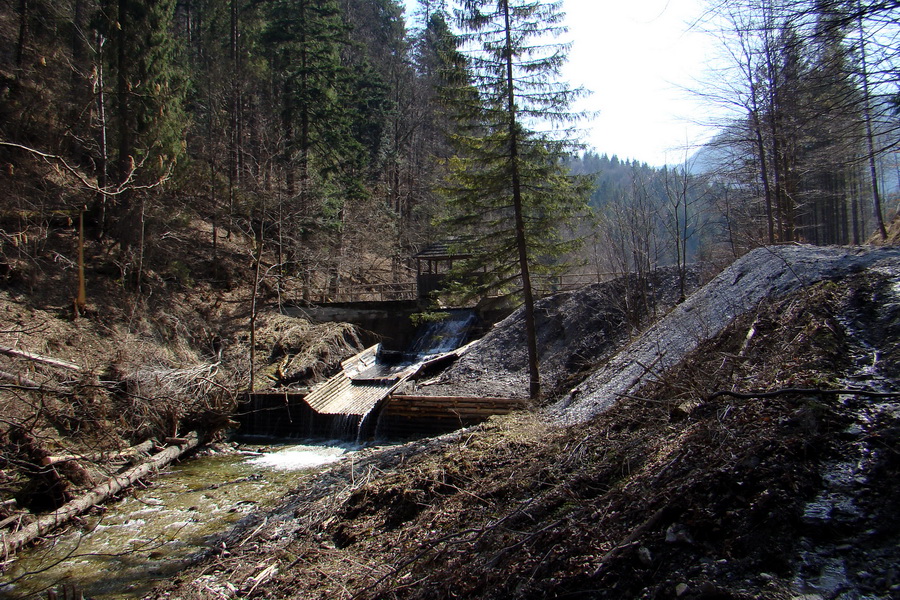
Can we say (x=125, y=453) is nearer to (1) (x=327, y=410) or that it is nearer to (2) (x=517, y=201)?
(1) (x=327, y=410)

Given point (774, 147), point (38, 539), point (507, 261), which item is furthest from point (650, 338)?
point (38, 539)

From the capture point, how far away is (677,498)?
2.95m

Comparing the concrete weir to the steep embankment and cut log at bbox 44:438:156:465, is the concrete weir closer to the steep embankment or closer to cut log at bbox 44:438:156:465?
cut log at bbox 44:438:156:465

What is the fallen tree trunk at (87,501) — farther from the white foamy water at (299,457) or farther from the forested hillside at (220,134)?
the forested hillside at (220,134)

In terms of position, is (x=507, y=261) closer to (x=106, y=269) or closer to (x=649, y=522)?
(x=649, y=522)

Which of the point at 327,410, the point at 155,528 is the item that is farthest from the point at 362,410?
the point at 155,528

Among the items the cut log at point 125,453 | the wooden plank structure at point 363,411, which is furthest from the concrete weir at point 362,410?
the cut log at point 125,453

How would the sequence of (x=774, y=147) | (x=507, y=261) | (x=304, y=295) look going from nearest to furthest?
(x=507, y=261) → (x=774, y=147) → (x=304, y=295)

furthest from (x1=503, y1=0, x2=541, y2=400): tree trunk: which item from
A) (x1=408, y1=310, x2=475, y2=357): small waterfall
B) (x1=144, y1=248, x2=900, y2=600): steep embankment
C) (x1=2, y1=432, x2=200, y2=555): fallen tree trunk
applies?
(x1=408, y1=310, x2=475, y2=357): small waterfall

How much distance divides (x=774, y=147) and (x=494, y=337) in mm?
9688

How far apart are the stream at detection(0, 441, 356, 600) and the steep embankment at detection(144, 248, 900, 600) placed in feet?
3.89

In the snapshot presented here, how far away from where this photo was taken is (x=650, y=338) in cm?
988

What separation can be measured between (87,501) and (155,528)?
1420 millimetres

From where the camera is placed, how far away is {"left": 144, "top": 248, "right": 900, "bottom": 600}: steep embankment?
8.09 ft
